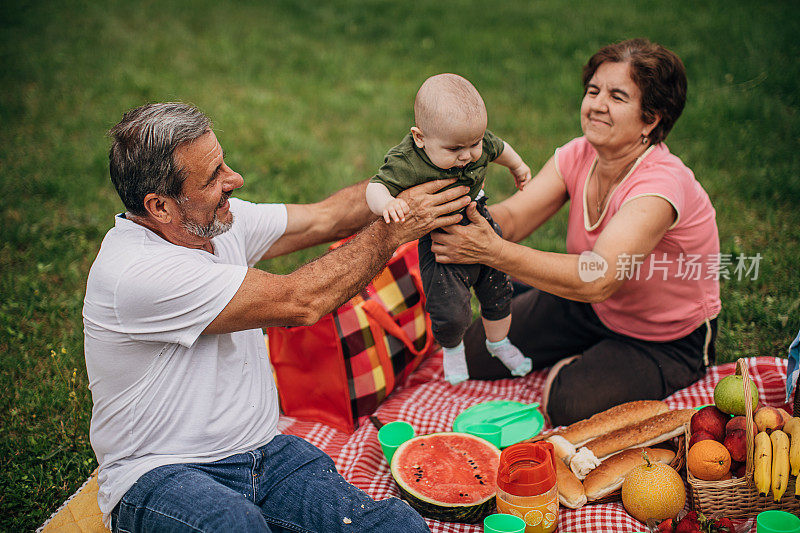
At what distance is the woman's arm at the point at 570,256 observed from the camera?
3230mm

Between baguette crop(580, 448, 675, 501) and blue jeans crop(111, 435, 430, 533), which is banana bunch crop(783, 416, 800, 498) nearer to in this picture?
baguette crop(580, 448, 675, 501)

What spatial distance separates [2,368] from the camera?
4273 millimetres

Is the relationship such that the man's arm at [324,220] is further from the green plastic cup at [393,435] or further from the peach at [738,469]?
the peach at [738,469]

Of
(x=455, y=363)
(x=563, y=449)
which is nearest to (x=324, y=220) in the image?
(x=455, y=363)

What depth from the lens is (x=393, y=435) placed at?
3607 millimetres

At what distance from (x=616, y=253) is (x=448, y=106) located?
3.58 feet

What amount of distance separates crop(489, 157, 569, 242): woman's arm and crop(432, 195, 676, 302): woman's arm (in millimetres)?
612

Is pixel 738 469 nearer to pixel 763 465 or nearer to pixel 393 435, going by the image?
pixel 763 465

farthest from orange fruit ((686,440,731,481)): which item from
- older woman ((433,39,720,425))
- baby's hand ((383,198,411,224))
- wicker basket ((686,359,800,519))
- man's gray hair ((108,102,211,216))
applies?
man's gray hair ((108,102,211,216))

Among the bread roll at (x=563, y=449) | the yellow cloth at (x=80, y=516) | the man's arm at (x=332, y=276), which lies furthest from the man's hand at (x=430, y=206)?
the yellow cloth at (x=80, y=516)

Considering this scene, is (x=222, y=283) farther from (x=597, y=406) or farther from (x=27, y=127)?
(x=27, y=127)

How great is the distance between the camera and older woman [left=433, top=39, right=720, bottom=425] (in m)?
3.31

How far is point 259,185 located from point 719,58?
549 centimetres

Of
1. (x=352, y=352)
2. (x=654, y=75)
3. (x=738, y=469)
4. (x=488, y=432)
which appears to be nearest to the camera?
(x=738, y=469)
